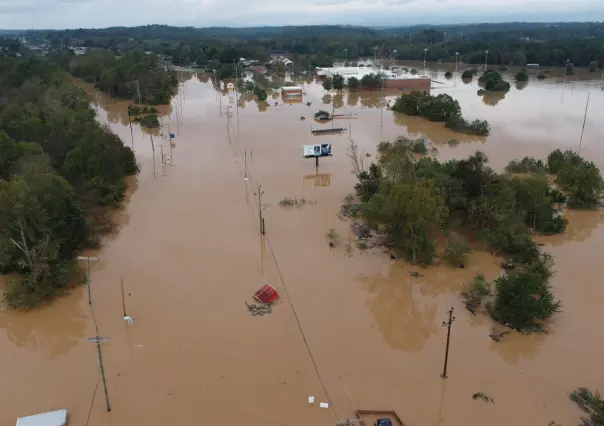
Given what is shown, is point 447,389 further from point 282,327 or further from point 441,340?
point 282,327

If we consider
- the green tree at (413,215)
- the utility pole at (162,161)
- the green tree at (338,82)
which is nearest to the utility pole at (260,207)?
the green tree at (413,215)

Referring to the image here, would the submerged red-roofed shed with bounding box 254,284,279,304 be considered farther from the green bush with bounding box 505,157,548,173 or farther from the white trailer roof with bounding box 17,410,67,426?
the green bush with bounding box 505,157,548,173

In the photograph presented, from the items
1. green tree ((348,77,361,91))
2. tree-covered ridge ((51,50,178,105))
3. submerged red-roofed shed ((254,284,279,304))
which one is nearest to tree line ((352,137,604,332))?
submerged red-roofed shed ((254,284,279,304))

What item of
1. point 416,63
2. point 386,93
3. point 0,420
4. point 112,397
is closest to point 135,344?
point 112,397

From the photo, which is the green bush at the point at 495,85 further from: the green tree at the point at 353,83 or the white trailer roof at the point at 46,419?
the white trailer roof at the point at 46,419

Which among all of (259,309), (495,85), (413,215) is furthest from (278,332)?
(495,85)

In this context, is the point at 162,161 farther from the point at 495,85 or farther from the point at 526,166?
the point at 495,85
